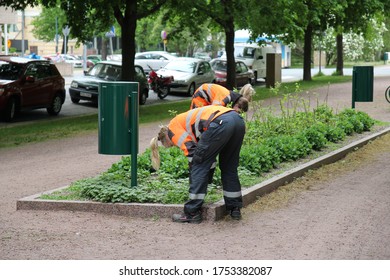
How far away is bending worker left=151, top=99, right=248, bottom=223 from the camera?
Answer: 26.8 feet

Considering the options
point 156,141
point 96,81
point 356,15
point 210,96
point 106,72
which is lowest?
point 96,81

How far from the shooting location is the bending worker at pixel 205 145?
816 cm

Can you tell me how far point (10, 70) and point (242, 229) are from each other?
16.3 meters

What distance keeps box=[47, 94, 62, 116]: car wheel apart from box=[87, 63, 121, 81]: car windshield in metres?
3.75

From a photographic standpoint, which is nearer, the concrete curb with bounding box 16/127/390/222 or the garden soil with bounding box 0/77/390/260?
the garden soil with bounding box 0/77/390/260

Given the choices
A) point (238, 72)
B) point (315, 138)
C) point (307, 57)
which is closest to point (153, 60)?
point (307, 57)

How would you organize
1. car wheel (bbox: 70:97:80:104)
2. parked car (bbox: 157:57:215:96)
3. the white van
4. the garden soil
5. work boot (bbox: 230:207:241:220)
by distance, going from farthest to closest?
1. the white van
2. parked car (bbox: 157:57:215:96)
3. car wheel (bbox: 70:97:80:104)
4. work boot (bbox: 230:207:241:220)
5. the garden soil

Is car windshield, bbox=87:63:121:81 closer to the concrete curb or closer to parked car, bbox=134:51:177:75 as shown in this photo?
the concrete curb

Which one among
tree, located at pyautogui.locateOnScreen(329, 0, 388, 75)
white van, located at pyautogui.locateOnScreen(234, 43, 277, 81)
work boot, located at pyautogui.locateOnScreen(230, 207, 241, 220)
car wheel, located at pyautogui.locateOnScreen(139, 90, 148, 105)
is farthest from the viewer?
white van, located at pyautogui.locateOnScreen(234, 43, 277, 81)

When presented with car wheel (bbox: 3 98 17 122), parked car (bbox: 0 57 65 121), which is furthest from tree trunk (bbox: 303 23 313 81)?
car wheel (bbox: 3 98 17 122)

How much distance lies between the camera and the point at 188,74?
34594 millimetres

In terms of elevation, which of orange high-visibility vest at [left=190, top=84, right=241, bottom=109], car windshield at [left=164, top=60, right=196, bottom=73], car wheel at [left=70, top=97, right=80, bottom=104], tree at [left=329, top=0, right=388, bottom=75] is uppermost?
tree at [left=329, top=0, right=388, bottom=75]

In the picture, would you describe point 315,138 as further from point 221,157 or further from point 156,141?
point 156,141

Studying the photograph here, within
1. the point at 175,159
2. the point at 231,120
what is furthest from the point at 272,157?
the point at 231,120
